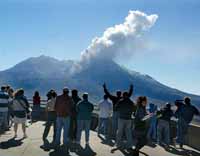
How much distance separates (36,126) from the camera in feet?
66.0

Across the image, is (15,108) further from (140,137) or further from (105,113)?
(140,137)

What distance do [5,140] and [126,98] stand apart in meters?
A: 4.41

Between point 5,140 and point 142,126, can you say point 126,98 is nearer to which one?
point 142,126

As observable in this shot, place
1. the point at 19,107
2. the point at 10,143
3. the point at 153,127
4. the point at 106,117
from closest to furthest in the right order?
1. the point at 10,143
2. the point at 19,107
3. the point at 153,127
4. the point at 106,117

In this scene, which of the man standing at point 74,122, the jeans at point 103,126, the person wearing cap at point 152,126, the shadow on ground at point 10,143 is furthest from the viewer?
the jeans at point 103,126

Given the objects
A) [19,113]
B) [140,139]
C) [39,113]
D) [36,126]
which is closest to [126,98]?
[140,139]

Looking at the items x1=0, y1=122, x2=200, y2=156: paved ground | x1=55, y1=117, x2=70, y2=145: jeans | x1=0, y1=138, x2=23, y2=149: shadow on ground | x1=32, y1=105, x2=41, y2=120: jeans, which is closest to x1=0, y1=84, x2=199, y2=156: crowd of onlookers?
x1=55, y1=117, x2=70, y2=145: jeans

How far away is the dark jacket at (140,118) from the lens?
12.4 meters

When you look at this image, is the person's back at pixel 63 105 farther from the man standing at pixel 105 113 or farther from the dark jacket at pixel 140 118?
the man standing at pixel 105 113

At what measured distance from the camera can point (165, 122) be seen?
15812 millimetres

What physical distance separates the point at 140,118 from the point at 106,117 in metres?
4.63

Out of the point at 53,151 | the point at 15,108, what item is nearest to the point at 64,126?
the point at 53,151

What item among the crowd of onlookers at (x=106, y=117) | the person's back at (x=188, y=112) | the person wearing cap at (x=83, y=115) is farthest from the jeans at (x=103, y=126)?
the person's back at (x=188, y=112)

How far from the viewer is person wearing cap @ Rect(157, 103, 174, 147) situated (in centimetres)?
1574
